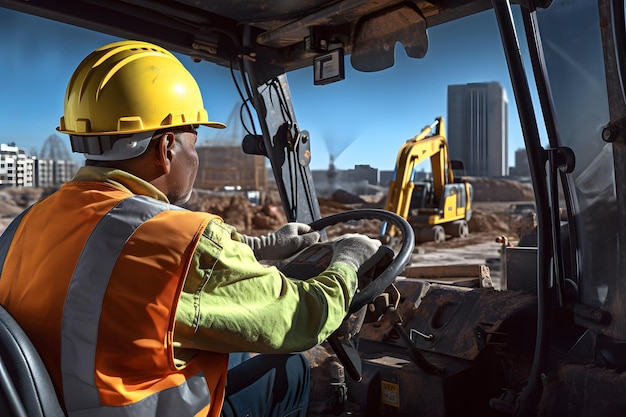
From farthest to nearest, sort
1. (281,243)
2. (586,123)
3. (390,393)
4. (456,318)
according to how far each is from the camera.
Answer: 1. (456,318)
2. (390,393)
3. (281,243)
4. (586,123)

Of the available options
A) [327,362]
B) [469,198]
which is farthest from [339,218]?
[469,198]

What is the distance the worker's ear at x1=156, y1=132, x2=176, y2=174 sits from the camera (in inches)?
54.7

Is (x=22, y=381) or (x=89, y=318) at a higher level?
(x=89, y=318)

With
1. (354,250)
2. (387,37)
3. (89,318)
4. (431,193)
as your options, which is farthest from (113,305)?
(431,193)

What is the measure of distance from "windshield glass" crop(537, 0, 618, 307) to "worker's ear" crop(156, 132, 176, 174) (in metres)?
1.26

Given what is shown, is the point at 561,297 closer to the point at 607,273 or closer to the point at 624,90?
the point at 607,273

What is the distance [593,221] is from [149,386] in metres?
1.45

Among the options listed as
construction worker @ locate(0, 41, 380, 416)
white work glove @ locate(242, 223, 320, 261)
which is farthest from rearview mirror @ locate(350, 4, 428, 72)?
construction worker @ locate(0, 41, 380, 416)

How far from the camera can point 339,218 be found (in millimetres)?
2225

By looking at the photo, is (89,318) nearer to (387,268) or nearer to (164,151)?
(164,151)

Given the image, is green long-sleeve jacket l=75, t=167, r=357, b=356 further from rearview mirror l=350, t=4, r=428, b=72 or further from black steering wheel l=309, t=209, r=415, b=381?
rearview mirror l=350, t=4, r=428, b=72

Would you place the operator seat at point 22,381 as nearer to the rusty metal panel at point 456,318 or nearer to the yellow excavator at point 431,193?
the rusty metal panel at point 456,318

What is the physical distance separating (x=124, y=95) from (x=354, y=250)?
2.47 feet

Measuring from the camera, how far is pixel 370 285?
65.4 inches
